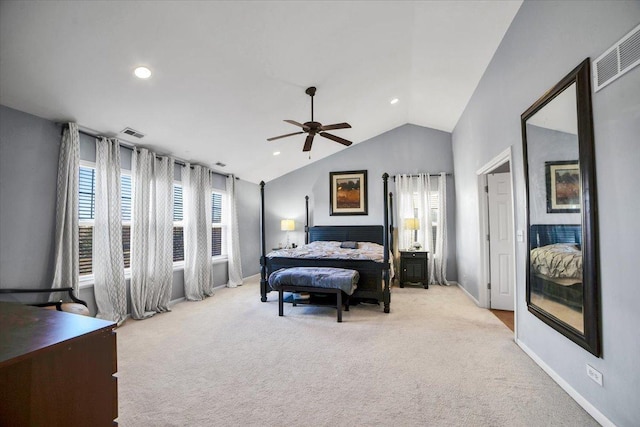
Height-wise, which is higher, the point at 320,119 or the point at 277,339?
the point at 320,119

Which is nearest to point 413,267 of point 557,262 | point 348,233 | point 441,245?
point 441,245

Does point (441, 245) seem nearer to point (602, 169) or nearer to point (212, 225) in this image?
point (602, 169)

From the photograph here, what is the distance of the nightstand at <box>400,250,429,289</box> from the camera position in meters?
5.61

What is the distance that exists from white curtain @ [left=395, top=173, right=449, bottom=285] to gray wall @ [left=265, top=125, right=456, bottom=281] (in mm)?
192

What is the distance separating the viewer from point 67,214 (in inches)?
124

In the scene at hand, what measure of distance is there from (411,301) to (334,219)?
8.71 ft

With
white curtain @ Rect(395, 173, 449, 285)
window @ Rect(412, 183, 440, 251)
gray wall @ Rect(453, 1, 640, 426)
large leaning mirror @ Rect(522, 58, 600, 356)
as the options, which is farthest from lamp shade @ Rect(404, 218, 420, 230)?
large leaning mirror @ Rect(522, 58, 600, 356)

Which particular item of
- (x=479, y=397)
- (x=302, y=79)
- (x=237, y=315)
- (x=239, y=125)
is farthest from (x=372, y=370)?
(x=239, y=125)

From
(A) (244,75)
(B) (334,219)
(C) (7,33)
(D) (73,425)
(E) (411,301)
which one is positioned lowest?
(E) (411,301)

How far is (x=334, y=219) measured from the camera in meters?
6.67

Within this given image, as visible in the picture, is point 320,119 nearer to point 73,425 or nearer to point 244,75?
point 244,75

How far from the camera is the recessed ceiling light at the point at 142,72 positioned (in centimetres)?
269

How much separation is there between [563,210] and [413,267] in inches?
147

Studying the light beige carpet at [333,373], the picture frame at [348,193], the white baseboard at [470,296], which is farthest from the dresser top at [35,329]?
the picture frame at [348,193]
